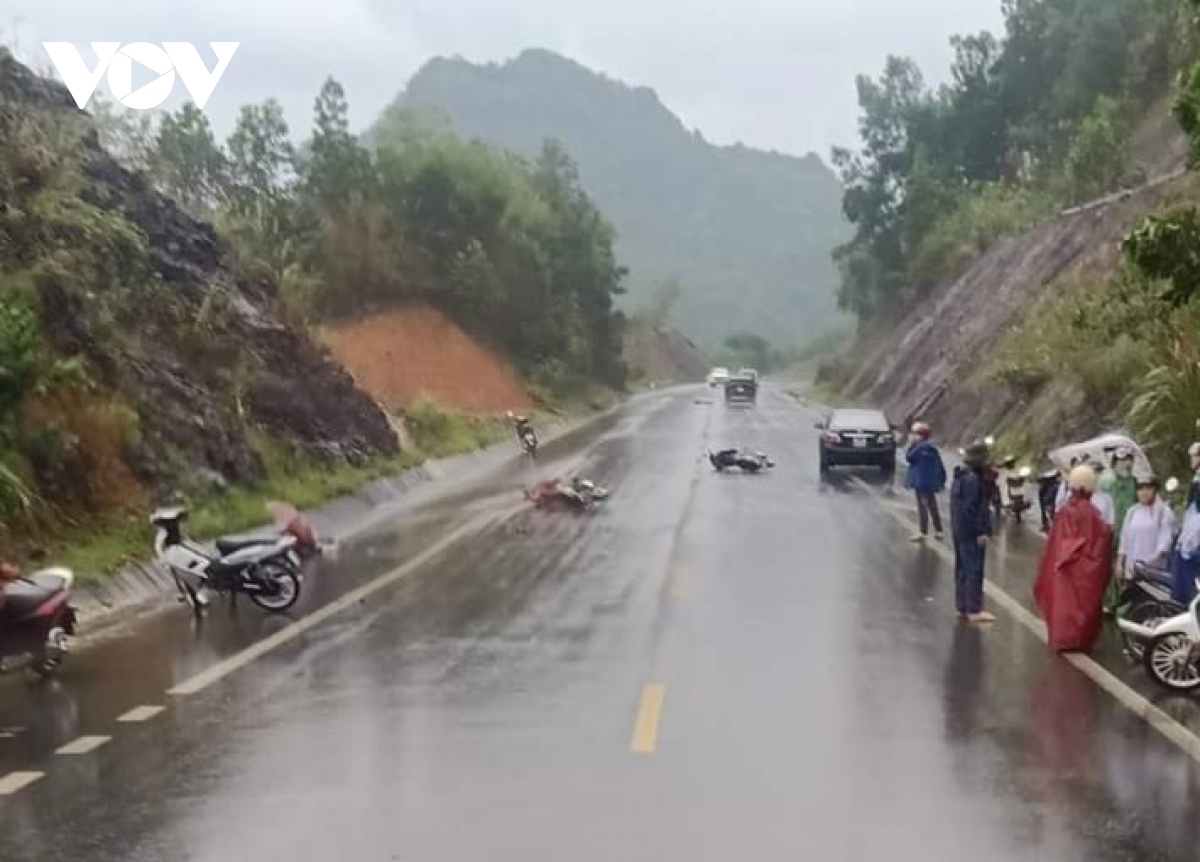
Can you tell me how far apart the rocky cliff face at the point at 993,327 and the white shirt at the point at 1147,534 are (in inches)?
635

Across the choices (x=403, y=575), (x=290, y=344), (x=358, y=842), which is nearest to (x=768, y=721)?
(x=358, y=842)

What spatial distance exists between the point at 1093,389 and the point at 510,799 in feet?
78.1

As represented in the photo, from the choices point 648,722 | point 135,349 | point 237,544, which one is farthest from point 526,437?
point 648,722

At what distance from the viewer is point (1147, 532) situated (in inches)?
524

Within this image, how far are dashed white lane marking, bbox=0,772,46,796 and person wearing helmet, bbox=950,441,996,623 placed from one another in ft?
28.5

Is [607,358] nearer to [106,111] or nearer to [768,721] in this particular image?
[106,111]

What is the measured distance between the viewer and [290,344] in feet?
107

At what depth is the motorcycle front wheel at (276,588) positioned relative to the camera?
629 inches

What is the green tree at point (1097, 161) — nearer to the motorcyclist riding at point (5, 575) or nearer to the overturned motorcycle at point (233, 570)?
the overturned motorcycle at point (233, 570)

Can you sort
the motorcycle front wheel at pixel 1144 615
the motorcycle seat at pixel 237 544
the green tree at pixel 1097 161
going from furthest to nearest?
the green tree at pixel 1097 161 → the motorcycle seat at pixel 237 544 → the motorcycle front wheel at pixel 1144 615

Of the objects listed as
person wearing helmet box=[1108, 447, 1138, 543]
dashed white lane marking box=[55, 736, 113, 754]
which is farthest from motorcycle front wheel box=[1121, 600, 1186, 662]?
dashed white lane marking box=[55, 736, 113, 754]

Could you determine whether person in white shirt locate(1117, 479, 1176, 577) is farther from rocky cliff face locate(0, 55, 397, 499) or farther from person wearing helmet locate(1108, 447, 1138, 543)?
rocky cliff face locate(0, 55, 397, 499)

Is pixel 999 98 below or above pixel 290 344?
above

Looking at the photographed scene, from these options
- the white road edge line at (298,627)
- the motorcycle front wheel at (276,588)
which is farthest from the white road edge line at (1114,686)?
the motorcycle front wheel at (276,588)
